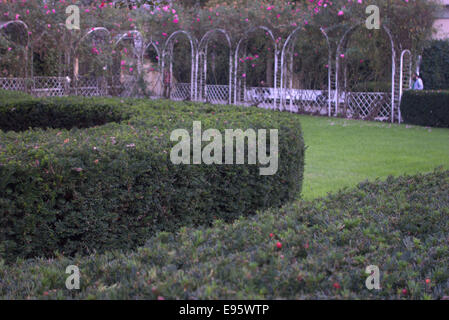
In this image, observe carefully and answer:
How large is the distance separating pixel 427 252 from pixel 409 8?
12.5 meters

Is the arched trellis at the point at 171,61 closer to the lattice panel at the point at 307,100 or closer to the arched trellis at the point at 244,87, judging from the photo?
the arched trellis at the point at 244,87

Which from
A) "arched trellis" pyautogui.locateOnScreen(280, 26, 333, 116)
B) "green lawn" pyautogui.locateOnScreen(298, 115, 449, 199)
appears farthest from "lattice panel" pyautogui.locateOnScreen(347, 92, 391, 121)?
"green lawn" pyautogui.locateOnScreen(298, 115, 449, 199)

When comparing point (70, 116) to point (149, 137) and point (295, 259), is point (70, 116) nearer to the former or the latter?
point (149, 137)

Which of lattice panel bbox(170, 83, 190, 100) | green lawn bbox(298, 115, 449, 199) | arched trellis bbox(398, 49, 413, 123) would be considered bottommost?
green lawn bbox(298, 115, 449, 199)

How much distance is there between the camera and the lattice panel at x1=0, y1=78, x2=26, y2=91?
1555 centimetres

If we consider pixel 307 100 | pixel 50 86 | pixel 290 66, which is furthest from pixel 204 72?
pixel 50 86

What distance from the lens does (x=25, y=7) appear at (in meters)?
14.9

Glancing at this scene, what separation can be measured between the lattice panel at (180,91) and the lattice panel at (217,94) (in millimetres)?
982

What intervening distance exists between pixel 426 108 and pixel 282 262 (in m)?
12.3

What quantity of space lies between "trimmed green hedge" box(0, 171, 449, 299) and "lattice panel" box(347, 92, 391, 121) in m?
12.1

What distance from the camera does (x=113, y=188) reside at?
3641mm

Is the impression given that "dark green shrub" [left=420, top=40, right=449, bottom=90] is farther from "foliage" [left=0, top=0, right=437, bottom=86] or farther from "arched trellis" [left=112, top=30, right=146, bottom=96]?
"arched trellis" [left=112, top=30, right=146, bottom=96]

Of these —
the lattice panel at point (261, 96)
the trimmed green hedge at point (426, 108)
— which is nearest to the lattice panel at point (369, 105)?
the trimmed green hedge at point (426, 108)
